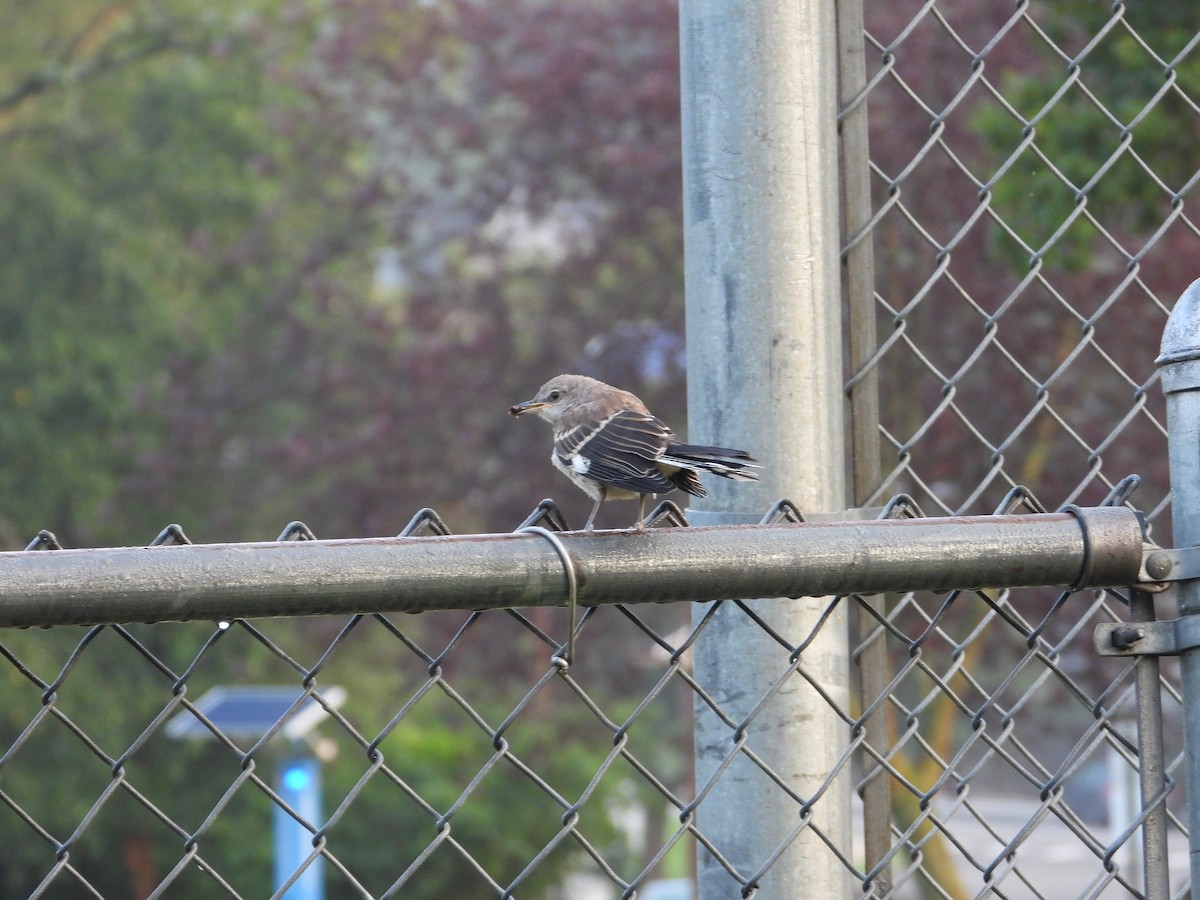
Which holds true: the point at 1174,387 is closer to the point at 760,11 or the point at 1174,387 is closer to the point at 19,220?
the point at 760,11

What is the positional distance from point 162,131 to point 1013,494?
49.3 feet

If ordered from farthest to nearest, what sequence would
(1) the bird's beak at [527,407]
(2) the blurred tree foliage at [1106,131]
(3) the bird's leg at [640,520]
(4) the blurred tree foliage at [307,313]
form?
(4) the blurred tree foliage at [307,313]
(2) the blurred tree foliage at [1106,131]
(1) the bird's beak at [527,407]
(3) the bird's leg at [640,520]

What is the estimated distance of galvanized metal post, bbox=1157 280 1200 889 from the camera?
4.90ft

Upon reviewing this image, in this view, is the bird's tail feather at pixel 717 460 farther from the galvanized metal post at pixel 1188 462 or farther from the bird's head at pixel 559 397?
the bird's head at pixel 559 397

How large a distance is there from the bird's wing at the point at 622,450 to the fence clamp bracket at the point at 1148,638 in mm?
495

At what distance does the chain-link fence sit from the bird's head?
1.10 ft

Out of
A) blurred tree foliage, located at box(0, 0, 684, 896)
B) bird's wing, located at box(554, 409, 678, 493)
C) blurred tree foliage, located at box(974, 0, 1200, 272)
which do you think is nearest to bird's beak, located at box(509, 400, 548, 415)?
bird's wing, located at box(554, 409, 678, 493)

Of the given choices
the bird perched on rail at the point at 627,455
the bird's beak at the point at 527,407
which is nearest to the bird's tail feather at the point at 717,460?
the bird perched on rail at the point at 627,455

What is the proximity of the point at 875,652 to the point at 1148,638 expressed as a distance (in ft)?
1.64

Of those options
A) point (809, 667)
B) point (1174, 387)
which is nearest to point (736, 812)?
point (809, 667)

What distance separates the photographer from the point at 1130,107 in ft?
23.1

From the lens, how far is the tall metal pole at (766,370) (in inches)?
67.5

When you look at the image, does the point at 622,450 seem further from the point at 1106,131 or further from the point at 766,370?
the point at 1106,131

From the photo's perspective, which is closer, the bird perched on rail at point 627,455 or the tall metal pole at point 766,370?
the bird perched on rail at point 627,455
